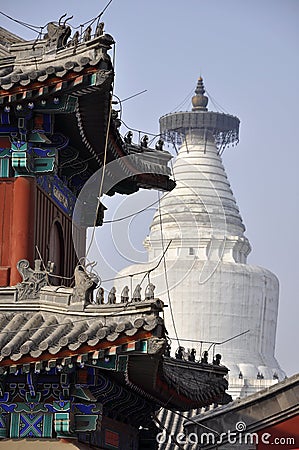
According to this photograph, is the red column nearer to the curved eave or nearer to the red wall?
the red wall

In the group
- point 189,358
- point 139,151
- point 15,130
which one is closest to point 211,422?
point 189,358

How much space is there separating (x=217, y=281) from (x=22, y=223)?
5348 centimetres

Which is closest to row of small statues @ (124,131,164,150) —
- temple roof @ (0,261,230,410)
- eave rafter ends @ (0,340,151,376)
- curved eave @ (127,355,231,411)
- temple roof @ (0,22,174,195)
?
temple roof @ (0,22,174,195)

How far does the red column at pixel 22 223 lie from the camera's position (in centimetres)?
1495

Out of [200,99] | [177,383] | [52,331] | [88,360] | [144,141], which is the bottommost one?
[177,383]

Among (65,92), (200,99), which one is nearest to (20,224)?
(65,92)

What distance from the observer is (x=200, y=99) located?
270 ft

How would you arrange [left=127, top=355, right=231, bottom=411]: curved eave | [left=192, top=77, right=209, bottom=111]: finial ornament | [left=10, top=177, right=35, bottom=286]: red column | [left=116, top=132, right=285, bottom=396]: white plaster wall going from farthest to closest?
1. [left=192, top=77, right=209, bottom=111]: finial ornament
2. [left=116, top=132, right=285, bottom=396]: white plaster wall
3. [left=10, top=177, right=35, bottom=286]: red column
4. [left=127, top=355, right=231, bottom=411]: curved eave

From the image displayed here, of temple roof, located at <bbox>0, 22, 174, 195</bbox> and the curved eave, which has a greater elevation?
temple roof, located at <bbox>0, 22, 174, 195</bbox>

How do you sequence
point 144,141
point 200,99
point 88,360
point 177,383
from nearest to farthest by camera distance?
point 88,360
point 177,383
point 144,141
point 200,99

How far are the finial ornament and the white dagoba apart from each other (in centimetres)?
995

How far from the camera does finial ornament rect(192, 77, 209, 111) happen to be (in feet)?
268

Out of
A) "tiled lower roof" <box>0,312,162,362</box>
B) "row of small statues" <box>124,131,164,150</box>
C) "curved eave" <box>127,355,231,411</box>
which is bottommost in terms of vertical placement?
"curved eave" <box>127,355,231,411</box>

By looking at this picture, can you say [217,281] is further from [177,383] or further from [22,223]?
[22,223]
